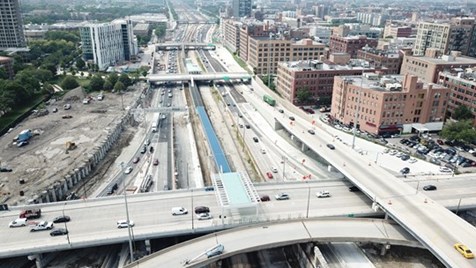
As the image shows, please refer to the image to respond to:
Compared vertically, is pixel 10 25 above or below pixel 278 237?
above

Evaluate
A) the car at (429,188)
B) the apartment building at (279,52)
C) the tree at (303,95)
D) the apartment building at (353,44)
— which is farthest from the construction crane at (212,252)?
the apartment building at (353,44)

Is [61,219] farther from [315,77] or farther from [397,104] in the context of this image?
A: [315,77]

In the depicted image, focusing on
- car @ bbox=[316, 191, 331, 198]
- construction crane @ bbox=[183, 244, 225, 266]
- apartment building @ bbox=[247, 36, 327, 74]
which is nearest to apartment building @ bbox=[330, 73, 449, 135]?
car @ bbox=[316, 191, 331, 198]

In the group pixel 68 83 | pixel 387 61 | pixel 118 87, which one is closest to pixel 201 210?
pixel 118 87

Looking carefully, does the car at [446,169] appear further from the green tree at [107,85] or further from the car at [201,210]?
the green tree at [107,85]

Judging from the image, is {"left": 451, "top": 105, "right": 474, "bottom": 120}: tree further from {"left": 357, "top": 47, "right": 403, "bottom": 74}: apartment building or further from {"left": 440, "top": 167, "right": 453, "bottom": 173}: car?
{"left": 357, "top": 47, "right": 403, "bottom": 74}: apartment building

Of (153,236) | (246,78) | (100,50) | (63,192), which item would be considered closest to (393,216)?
(153,236)
